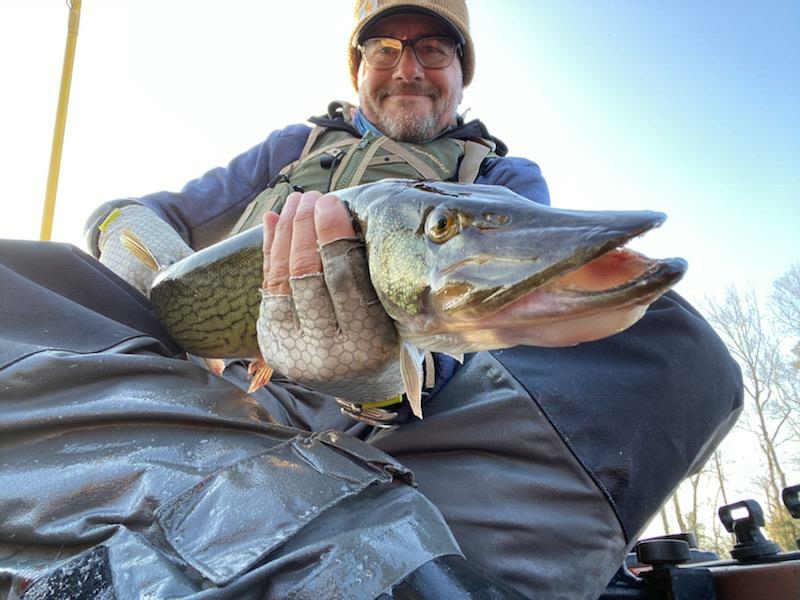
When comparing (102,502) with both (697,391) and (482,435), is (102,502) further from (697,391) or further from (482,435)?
(697,391)

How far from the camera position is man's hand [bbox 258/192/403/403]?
4.51 ft

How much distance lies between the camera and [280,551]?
0.95 m

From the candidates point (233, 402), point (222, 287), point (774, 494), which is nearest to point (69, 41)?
point (222, 287)

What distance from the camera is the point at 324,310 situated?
4.60 feet

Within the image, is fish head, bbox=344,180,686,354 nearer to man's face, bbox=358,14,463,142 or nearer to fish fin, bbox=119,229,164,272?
fish fin, bbox=119,229,164,272

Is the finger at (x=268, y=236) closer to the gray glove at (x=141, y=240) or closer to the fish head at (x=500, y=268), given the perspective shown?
the fish head at (x=500, y=268)

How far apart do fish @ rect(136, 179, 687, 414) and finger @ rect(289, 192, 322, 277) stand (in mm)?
100

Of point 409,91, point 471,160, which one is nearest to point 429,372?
point 471,160

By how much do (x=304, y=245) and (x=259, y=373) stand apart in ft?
1.48

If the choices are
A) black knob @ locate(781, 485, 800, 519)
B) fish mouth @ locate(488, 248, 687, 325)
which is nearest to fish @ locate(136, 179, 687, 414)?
fish mouth @ locate(488, 248, 687, 325)

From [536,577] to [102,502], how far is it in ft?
3.01

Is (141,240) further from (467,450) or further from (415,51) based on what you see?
(415,51)

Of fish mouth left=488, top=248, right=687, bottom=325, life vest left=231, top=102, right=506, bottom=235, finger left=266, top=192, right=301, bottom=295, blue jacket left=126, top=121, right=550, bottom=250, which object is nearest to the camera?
fish mouth left=488, top=248, right=687, bottom=325

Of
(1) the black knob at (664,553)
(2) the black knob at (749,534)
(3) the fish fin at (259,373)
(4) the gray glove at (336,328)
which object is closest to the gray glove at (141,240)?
(3) the fish fin at (259,373)
